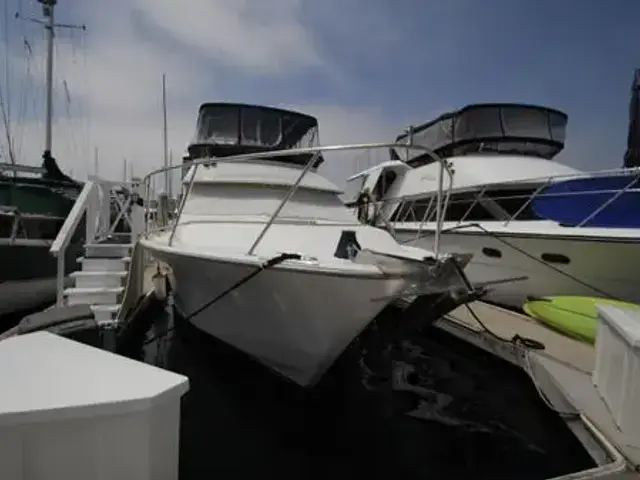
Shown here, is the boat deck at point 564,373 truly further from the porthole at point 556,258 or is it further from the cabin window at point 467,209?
the cabin window at point 467,209

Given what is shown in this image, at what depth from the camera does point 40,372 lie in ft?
5.80

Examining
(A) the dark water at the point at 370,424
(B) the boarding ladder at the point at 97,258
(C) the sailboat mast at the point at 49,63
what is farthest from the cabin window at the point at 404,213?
(C) the sailboat mast at the point at 49,63

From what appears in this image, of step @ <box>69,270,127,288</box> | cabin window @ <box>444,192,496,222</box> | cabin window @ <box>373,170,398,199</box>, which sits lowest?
step @ <box>69,270,127,288</box>

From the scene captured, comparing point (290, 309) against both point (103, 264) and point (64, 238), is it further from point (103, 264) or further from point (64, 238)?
point (103, 264)

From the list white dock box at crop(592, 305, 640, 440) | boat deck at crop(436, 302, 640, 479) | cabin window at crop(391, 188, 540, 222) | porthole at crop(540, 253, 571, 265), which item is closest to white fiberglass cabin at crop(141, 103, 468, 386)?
white dock box at crop(592, 305, 640, 440)

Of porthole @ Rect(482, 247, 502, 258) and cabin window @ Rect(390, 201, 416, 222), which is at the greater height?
cabin window @ Rect(390, 201, 416, 222)

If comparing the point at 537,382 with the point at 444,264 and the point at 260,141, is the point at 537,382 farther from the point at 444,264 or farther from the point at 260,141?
the point at 260,141

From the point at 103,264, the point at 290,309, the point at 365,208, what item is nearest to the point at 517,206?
the point at 365,208

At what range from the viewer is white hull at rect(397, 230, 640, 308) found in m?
5.73

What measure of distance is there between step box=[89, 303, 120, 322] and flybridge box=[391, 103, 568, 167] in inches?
313

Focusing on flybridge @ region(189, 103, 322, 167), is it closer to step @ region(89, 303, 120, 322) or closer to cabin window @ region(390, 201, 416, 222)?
step @ region(89, 303, 120, 322)

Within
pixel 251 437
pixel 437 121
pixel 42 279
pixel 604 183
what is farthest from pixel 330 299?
pixel 437 121

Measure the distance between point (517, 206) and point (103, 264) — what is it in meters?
6.60

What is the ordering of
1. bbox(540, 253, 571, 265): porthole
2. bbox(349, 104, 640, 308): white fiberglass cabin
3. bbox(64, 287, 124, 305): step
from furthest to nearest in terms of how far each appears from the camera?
1. bbox(540, 253, 571, 265): porthole
2. bbox(349, 104, 640, 308): white fiberglass cabin
3. bbox(64, 287, 124, 305): step
